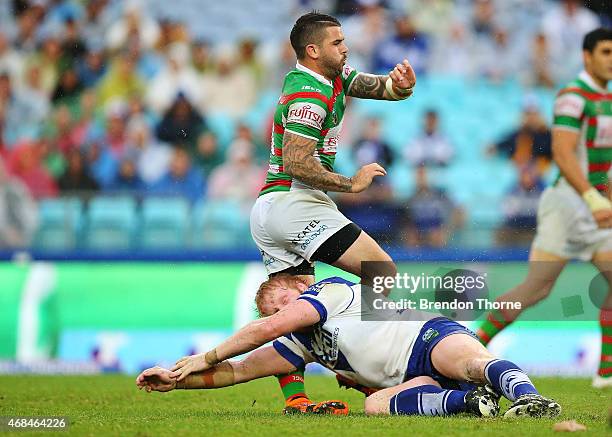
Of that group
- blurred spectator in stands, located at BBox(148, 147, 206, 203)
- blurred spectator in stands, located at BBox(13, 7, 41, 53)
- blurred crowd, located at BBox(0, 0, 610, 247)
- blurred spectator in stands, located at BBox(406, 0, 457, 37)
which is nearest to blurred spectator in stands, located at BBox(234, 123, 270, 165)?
blurred crowd, located at BBox(0, 0, 610, 247)

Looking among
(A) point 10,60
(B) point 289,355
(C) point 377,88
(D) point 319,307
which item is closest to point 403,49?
(C) point 377,88

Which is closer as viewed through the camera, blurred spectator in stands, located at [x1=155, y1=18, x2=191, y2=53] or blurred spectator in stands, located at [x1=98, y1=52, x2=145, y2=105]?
blurred spectator in stands, located at [x1=98, y1=52, x2=145, y2=105]

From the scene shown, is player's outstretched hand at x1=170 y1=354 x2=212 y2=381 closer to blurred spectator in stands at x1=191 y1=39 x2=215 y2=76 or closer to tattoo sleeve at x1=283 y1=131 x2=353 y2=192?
tattoo sleeve at x1=283 y1=131 x2=353 y2=192

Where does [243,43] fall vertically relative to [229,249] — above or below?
A: above

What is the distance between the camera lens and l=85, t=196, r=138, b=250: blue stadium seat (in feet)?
39.3

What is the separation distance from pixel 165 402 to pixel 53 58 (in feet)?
29.1

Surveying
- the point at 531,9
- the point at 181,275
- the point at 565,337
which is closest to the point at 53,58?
the point at 181,275

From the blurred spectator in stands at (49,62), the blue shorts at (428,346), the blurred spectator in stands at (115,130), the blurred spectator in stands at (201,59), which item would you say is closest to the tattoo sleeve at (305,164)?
the blue shorts at (428,346)

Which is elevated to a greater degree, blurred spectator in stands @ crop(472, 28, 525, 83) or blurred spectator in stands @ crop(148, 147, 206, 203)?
blurred spectator in stands @ crop(472, 28, 525, 83)

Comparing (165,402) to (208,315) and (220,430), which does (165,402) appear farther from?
(208,315)

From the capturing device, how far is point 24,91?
15.1m

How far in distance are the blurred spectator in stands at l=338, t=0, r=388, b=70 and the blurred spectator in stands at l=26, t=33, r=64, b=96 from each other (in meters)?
4.76

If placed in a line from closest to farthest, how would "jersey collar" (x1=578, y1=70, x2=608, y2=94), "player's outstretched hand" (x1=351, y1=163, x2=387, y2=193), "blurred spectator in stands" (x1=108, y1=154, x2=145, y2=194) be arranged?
1. "player's outstretched hand" (x1=351, y1=163, x2=387, y2=193)
2. "jersey collar" (x1=578, y1=70, x2=608, y2=94)
3. "blurred spectator in stands" (x1=108, y1=154, x2=145, y2=194)

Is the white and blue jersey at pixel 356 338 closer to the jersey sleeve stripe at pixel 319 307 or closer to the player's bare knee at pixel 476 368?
the jersey sleeve stripe at pixel 319 307
